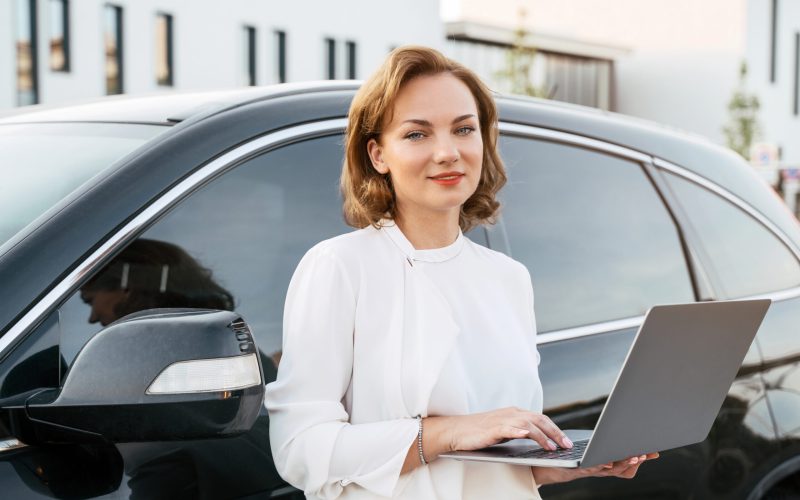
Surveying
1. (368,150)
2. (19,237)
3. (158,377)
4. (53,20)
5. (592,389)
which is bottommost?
(592,389)

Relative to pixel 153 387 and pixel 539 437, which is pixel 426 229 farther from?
pixel 153 387

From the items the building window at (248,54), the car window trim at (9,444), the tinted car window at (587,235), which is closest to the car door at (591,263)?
the tinted car window at (587,235)

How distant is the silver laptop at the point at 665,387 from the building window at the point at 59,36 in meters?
25.3

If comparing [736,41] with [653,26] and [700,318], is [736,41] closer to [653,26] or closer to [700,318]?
[653,26]

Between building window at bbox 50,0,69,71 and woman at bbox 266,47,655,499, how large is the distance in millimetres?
24968

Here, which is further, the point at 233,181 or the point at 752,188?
the point at 752,188

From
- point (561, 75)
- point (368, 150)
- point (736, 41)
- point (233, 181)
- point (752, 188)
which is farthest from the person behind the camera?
point (736, 41)

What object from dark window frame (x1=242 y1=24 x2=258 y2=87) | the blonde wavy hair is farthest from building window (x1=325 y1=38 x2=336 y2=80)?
the blonde wavy hair

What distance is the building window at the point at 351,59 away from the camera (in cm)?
3328

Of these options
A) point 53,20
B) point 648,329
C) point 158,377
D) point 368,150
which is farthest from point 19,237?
point 53,20

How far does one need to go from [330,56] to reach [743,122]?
1824 centimetres

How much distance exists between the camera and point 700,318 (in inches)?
63.7

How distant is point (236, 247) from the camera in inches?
82.4

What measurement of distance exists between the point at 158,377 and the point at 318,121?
2.91 feet
